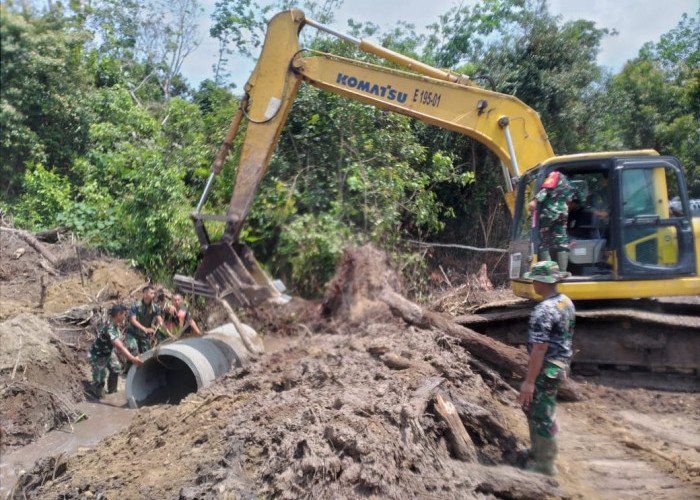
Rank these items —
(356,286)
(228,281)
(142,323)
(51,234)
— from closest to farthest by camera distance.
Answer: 1. (228,281)
2. (142,323)
3. (356,286)
4. (51,234)

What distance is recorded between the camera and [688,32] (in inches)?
853

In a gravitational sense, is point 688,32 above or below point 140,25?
above

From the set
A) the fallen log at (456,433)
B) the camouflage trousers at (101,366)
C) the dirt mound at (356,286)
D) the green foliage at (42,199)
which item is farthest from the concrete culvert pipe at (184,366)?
the green foliage at (42,199)

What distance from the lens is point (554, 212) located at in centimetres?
611

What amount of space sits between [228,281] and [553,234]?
409 centimetres

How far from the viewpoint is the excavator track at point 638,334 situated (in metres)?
6.43

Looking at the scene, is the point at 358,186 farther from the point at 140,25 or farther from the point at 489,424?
the point at 140,25

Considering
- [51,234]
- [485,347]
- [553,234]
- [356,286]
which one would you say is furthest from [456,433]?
[51,234]

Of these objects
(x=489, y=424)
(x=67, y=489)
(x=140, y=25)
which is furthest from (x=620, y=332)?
(x=140, y=25)

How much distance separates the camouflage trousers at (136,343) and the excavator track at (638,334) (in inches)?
186

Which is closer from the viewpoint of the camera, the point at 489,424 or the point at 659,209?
the point at 489,424

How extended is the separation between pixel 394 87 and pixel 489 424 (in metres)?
4.75

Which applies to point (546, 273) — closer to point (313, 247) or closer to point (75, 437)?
point (75, 437)

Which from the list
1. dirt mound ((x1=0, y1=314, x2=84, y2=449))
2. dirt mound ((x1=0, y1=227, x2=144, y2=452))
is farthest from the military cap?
dirt mound ((x1=0, y1=314, x2=84, y2=449))
